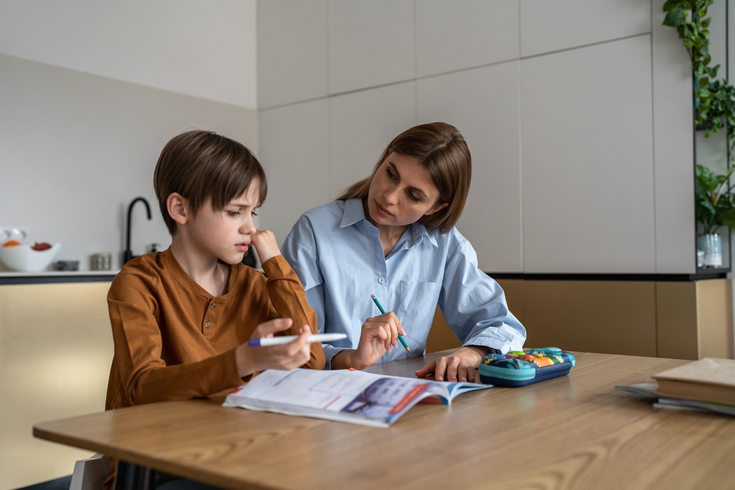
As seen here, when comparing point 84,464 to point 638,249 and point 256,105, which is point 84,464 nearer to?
point 638,249

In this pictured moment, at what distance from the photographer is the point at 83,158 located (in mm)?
3053

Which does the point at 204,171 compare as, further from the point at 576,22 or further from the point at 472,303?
the point at 576,22

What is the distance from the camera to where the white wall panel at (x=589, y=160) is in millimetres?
2547

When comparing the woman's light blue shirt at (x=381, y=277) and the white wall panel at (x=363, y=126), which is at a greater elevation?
the white wall panel at (x=363, y=126)

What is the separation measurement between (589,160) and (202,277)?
6.56 feet

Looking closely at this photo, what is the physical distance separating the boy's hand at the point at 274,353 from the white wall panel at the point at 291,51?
2967 millimetres

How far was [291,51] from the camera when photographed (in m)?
3.82

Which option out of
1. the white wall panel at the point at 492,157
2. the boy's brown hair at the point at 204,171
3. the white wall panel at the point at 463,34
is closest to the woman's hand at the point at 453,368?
the boy's brown hair at the point at 204,171

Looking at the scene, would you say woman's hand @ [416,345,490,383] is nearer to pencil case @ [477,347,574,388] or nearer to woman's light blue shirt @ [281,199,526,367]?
pencil case @ [477,347,574,388]

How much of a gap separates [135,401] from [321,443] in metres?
0.44

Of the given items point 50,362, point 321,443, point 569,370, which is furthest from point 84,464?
point 50,362

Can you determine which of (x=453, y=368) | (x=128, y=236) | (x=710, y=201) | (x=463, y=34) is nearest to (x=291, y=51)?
(x=463, y=34)

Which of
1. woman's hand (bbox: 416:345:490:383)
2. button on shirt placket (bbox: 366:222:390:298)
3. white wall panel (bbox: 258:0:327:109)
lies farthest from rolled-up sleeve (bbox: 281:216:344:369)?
white wall panel (bbox: 258:0:327:109)

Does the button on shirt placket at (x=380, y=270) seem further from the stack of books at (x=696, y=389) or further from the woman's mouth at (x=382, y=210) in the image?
the stack of books at (x=696, y=389)
